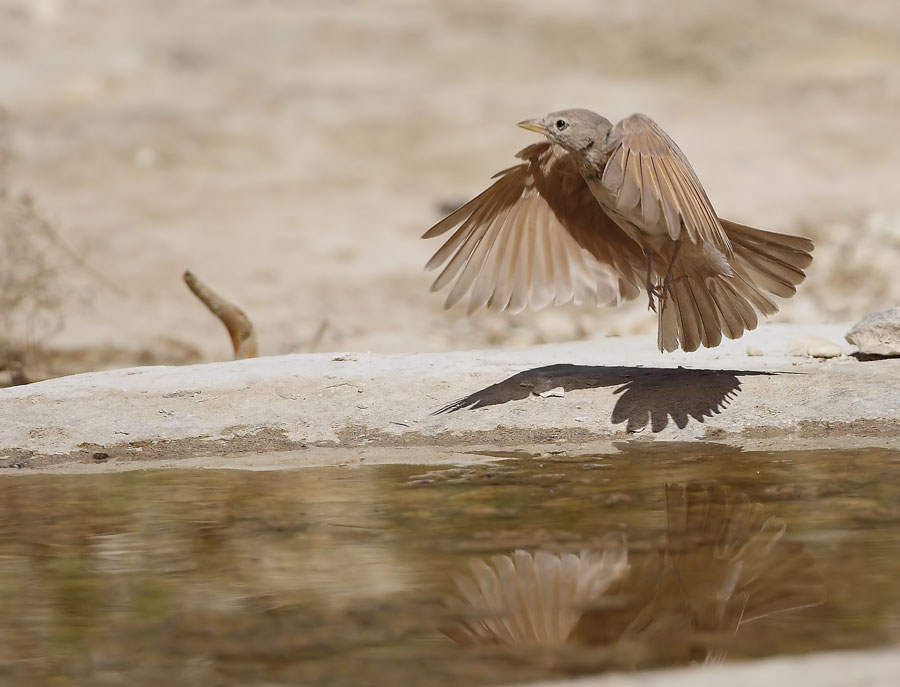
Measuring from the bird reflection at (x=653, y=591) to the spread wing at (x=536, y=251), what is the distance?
72.8 inches

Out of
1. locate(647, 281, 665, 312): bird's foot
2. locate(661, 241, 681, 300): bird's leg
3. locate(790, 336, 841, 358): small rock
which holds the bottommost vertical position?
locate(790, 336, 841, 358): small rock

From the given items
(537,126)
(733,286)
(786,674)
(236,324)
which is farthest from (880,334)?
(236,324)

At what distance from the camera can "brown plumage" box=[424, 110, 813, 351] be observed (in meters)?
4.60

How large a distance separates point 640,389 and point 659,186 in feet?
3.45

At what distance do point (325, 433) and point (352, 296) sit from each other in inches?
251

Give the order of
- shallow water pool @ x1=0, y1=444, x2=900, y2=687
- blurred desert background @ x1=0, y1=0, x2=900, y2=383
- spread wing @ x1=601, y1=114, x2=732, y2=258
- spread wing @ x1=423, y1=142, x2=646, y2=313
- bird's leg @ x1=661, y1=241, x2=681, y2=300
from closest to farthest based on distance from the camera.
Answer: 1. shallow water pool @ x1=0, y1=444, x2=900, y2=687
2. spread wing @ x1=601, y1=114, x2=732, y2=258
3. bird's leg @ x1=661, y1=241, x2=681, y2=300
4. spread wing @ x1=423, y1=142, x2=646, y2=313
5. blurred desert background @ x1=0, y1=0, x2=900, y2=383

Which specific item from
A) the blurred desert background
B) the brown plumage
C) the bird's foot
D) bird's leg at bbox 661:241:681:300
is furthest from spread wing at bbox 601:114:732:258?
the blurred desert background

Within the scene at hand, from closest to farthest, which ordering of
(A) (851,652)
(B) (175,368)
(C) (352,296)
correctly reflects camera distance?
(A) (851,652) → (B) (175,368) → (C) (352,296)

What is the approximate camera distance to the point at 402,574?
3377 millimetres

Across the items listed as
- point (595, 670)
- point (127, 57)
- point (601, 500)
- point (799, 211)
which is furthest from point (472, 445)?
point (127, 57)

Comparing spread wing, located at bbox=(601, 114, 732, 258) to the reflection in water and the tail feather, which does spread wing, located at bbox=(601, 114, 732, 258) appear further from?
the reflection in water

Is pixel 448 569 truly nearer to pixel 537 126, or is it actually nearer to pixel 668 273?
pixel 668 273

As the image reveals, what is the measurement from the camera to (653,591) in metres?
3.21

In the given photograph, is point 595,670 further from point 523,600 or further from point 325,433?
point 325,433
